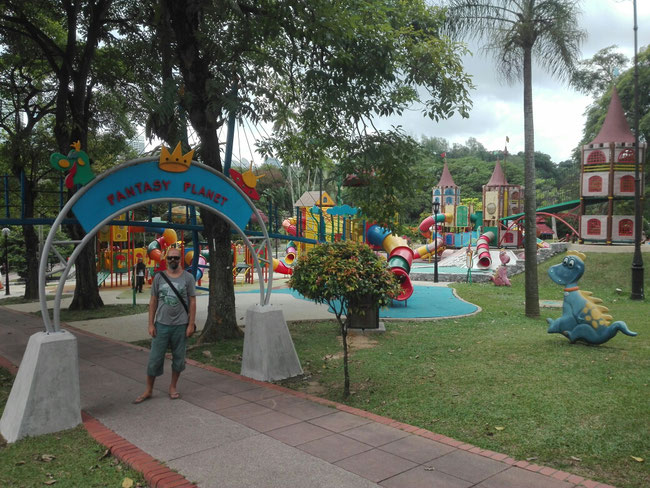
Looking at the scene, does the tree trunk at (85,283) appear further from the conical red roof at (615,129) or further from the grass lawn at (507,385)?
the conical red roof at (615,129)

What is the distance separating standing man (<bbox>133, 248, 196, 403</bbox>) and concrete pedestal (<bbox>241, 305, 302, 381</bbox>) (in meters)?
1.40

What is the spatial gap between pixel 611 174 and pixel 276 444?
26751 mm

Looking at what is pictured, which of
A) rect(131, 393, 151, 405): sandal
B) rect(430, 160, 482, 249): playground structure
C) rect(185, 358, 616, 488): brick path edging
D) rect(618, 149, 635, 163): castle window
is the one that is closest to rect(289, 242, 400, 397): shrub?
rect(185, 358, 616, 488): brick path edging

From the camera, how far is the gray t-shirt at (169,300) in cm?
626

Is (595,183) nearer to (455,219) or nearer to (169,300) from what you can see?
(455,219)

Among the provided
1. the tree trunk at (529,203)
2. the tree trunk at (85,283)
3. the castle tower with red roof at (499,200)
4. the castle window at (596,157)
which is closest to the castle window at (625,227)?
the castle window at (596,157)

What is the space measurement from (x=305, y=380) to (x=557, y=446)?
3603 millimetres

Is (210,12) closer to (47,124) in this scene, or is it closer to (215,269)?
(215,269)

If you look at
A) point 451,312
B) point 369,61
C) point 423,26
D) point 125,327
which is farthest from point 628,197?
point 125,327

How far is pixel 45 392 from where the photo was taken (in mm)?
5570

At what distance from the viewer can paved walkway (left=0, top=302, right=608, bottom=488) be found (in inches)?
169

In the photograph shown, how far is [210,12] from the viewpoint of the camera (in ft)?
32.6

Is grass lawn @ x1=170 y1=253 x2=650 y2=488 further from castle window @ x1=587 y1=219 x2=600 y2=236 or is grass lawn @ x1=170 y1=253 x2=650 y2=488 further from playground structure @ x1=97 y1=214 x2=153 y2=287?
castle window @ x1=587 y1=219 x2=600 y2=236

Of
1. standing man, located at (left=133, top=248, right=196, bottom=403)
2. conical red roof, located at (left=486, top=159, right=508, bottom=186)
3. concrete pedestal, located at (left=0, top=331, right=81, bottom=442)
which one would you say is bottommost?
concrete pedestal, located at (left=0, top=331, right=81, bottom=442)
